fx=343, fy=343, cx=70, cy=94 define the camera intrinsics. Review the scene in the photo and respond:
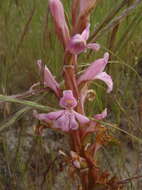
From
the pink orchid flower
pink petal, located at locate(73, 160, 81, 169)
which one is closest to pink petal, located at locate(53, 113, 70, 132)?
the pink orchid flower

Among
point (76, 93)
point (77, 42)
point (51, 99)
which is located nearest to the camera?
point (77, 42)

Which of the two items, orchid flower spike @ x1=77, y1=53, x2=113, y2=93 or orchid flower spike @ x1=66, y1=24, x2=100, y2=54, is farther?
orchid flower spike @ x1=77, y1=53, x2=113, y2=93

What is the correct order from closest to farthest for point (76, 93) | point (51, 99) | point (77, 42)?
point (77, 42), point (76, 93), point (51, 99)

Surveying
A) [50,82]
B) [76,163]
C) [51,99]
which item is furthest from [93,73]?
[51,99]

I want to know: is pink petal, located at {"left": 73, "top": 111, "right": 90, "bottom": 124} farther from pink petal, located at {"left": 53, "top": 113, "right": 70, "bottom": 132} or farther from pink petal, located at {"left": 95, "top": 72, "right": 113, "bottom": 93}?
pink petal, located at {"left": 95, "top": 72, "right": 113, "bottom": 93}

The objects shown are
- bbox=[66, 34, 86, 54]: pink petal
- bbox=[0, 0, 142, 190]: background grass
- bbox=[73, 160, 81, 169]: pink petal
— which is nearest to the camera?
bbox=[66, 34, 86, 54]: pink petal

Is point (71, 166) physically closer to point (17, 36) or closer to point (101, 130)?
point (101, 130)

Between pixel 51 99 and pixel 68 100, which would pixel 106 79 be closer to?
pixel 68 100
